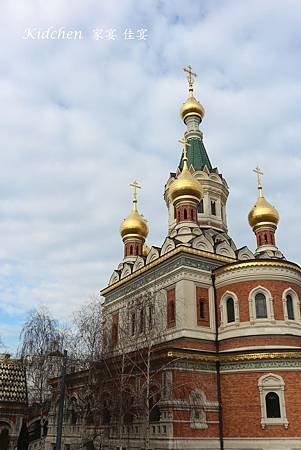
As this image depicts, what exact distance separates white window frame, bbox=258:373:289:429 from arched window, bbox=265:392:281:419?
0.33 ft

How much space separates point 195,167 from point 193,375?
13.7m

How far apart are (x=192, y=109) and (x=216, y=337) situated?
16026 mm

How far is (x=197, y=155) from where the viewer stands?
28578 mm

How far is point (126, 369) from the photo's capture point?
1770 centimetres

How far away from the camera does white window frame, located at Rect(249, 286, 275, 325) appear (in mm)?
18953

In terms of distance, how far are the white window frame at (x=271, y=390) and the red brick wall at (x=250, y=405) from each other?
0.39ft

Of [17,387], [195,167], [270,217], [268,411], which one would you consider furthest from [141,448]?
[195,167]

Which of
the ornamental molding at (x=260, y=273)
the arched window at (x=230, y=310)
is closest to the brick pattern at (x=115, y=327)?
the arched window at (x=230, y=310)

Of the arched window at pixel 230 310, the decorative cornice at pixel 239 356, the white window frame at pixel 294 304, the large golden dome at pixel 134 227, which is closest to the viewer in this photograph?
the decorative cornice at pixel 239 356

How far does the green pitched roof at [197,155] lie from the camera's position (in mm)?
27969

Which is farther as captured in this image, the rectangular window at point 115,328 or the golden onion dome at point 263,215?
the golden onion dome at point 263,215

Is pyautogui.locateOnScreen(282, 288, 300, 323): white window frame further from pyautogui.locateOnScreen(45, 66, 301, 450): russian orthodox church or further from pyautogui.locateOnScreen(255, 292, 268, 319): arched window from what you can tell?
pyautogui.locateOnScreen(255, 292, 268, 319): arched window

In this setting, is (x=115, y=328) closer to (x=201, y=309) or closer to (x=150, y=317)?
(x=201, y=309)

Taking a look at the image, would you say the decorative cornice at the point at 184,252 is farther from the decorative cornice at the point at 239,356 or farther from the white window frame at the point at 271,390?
the white window frame at the point at 271,390
